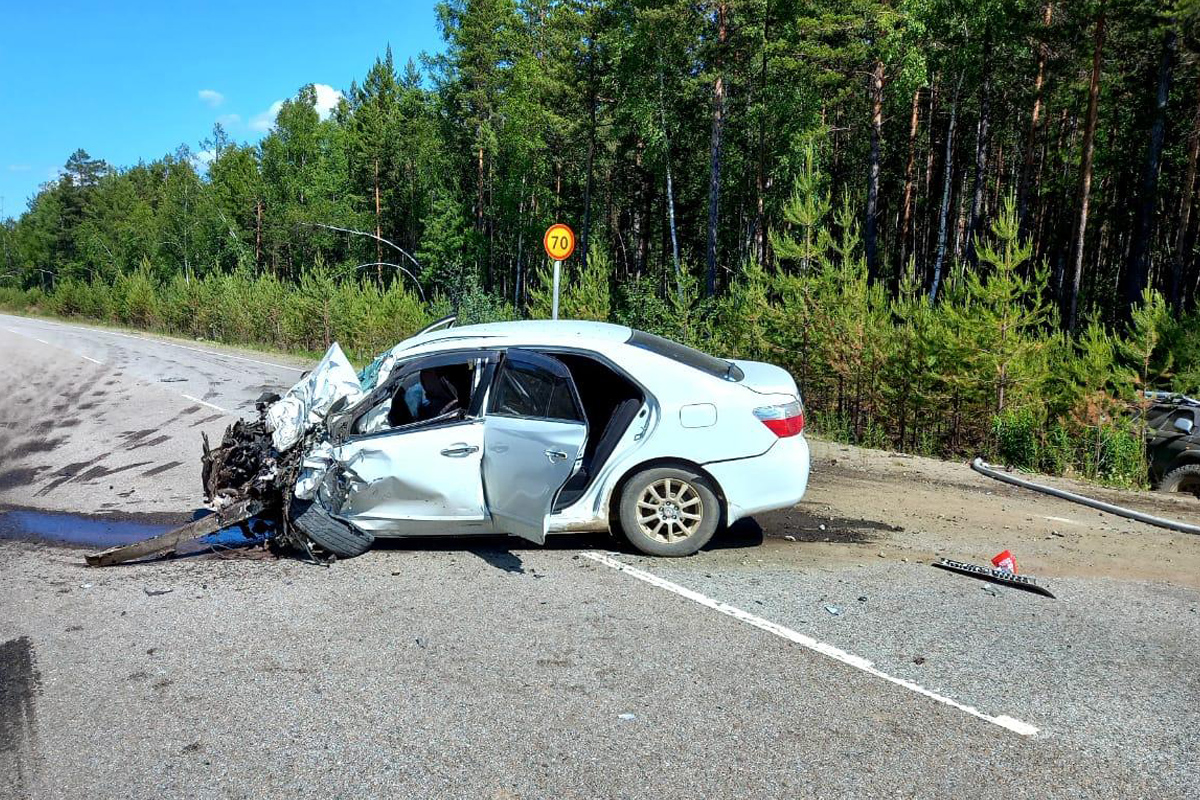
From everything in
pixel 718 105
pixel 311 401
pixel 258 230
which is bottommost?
pixel 311 401

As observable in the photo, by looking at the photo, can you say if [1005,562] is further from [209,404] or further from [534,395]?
[209,404]

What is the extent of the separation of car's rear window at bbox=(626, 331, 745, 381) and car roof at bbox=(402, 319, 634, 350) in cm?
13

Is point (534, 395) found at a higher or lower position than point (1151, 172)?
lower

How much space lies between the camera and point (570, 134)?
38.3 meters

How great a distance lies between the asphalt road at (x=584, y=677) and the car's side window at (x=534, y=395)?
1.11 metres

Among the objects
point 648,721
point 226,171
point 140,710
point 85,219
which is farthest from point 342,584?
point 85,219

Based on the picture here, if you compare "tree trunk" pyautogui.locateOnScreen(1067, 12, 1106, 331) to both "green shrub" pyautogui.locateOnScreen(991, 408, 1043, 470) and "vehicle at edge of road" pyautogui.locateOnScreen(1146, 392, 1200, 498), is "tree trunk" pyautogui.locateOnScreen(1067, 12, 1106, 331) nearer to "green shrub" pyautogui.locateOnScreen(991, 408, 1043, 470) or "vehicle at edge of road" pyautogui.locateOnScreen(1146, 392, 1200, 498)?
"green shrub" pyautogui.locateOnScreen(991, 408, 1043, 470)

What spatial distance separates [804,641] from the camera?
15.2ft

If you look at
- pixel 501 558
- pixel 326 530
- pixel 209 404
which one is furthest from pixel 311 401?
pixel 209 404

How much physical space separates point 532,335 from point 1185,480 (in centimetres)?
937

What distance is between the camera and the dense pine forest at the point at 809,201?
14020mm

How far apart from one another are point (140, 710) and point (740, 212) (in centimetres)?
4378

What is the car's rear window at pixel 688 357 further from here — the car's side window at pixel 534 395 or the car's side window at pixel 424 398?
the car's side window at pixel 424 398

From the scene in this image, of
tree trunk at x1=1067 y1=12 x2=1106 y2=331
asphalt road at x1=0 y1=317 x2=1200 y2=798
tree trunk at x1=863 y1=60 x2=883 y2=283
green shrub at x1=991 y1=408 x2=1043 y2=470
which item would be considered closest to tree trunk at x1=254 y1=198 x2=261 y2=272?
tree trunk at x1=863 y1=60 x2=883 y2=283
